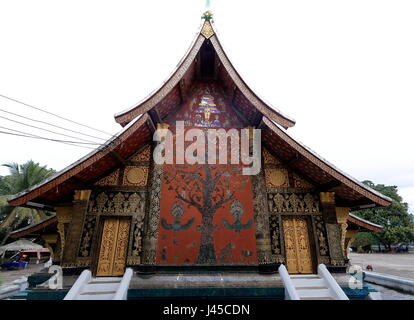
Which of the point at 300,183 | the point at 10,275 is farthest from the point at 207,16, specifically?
the point at 10,275

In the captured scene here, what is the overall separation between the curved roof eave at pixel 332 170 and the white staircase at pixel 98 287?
5005mm

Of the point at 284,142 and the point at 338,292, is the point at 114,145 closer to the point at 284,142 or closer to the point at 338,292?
the point at 284,142

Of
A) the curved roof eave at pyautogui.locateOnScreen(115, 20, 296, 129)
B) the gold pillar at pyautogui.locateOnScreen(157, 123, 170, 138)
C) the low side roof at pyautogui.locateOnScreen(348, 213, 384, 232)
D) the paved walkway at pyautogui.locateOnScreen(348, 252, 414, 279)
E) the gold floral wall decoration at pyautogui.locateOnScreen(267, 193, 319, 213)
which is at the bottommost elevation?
the paved walkway at pyautogui.locateOnScreen(348, 252, 414, 279)

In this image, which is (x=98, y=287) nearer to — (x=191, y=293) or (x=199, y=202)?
(x=191, y=293)

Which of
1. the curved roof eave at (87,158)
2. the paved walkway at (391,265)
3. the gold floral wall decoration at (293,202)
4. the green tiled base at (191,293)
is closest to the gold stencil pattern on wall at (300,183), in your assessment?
the gold floral wall decoration at (293,202)

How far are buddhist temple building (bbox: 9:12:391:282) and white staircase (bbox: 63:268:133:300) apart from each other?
0.28 meters

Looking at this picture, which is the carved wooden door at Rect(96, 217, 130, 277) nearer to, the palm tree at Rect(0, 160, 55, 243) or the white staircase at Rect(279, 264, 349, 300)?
the white staircase at Rect(279, 264, 349, 300)

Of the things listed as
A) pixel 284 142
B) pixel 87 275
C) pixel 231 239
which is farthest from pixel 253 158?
pixel 87 275

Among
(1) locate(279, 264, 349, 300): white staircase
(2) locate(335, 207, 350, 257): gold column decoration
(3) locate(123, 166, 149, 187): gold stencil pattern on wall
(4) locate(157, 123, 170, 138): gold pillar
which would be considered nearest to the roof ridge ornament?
(4) locate(157, 123, 170, 138): gold pillar

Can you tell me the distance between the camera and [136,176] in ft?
19.8

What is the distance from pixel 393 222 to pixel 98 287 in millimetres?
44837

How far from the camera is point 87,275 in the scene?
495 centimetres

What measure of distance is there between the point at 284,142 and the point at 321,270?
338 cm

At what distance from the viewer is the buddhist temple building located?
17.4ft
